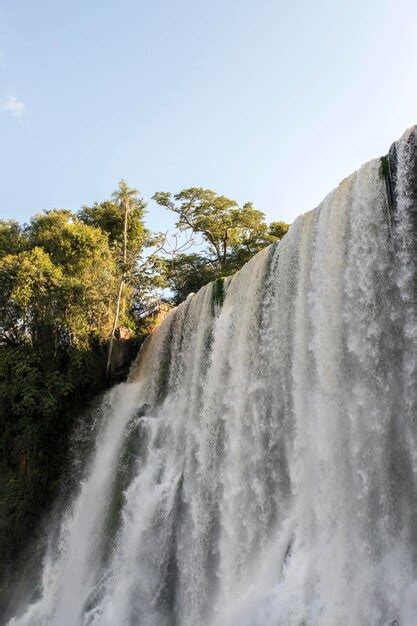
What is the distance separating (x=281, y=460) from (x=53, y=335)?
25.3 ft

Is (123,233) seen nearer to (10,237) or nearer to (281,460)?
(10,237)

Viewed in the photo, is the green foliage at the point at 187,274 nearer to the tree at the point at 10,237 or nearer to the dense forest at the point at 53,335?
the dense forest at the point at 53,335

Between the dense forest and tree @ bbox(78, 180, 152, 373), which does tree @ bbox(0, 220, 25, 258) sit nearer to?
the dense forest

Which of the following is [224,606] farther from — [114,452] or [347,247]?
[347,247]

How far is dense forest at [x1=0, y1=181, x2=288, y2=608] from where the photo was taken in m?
13.6

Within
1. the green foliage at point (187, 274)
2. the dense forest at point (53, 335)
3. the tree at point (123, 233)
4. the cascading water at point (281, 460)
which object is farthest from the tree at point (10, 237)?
the cascading water at point (281, 460)

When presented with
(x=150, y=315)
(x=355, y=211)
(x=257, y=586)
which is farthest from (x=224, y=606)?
(x=150, y=315)

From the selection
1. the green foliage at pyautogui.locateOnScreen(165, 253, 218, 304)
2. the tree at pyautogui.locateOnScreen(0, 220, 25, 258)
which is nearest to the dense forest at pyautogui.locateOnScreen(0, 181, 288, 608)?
the tree at pyautogui.locateOnScreen(0, 220, 25, 258)

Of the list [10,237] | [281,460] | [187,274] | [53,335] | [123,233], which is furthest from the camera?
[187,274]

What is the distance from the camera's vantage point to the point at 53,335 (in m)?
14.9

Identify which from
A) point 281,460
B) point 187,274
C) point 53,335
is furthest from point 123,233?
point 281,460

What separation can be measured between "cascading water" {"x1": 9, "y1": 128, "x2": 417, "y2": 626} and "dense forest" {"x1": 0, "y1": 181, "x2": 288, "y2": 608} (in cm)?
145

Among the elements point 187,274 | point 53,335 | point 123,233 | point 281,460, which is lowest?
point 281,460

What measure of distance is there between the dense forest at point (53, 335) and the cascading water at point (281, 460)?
1448mm
